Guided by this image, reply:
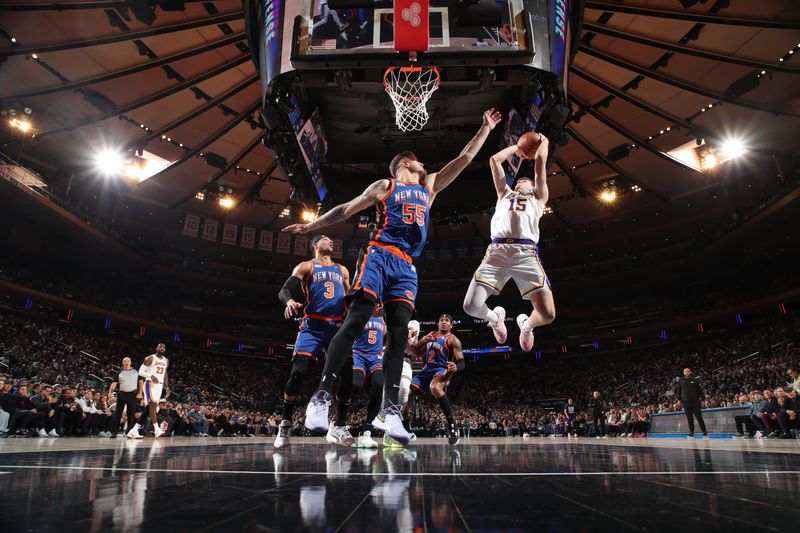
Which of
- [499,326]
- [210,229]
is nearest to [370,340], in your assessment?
[499,326]

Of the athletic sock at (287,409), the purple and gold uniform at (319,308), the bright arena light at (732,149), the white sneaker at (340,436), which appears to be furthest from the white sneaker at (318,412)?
the bright arena light at (732,149)

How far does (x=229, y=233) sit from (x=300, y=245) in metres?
4.37

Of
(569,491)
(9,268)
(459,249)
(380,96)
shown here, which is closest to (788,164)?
(459,249)

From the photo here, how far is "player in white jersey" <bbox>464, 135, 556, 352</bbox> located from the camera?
504cm

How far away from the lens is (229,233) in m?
27.8

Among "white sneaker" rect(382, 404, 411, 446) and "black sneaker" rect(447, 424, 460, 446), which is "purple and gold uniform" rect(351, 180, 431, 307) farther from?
"black sneaker" rect(447, 424, 460, 446)

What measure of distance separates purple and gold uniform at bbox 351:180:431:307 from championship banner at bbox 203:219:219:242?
26116 mm

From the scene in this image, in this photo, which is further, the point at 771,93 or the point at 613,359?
the point at 613,359

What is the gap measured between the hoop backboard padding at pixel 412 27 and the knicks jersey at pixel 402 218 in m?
3.96

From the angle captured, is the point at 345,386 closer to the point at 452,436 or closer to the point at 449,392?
the point at 452,436

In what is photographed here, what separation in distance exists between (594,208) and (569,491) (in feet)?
A: 84.7

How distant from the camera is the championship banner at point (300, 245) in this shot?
2941cm

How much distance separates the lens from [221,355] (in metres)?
31.6

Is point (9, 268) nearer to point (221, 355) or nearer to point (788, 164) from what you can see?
point (221, 355)
